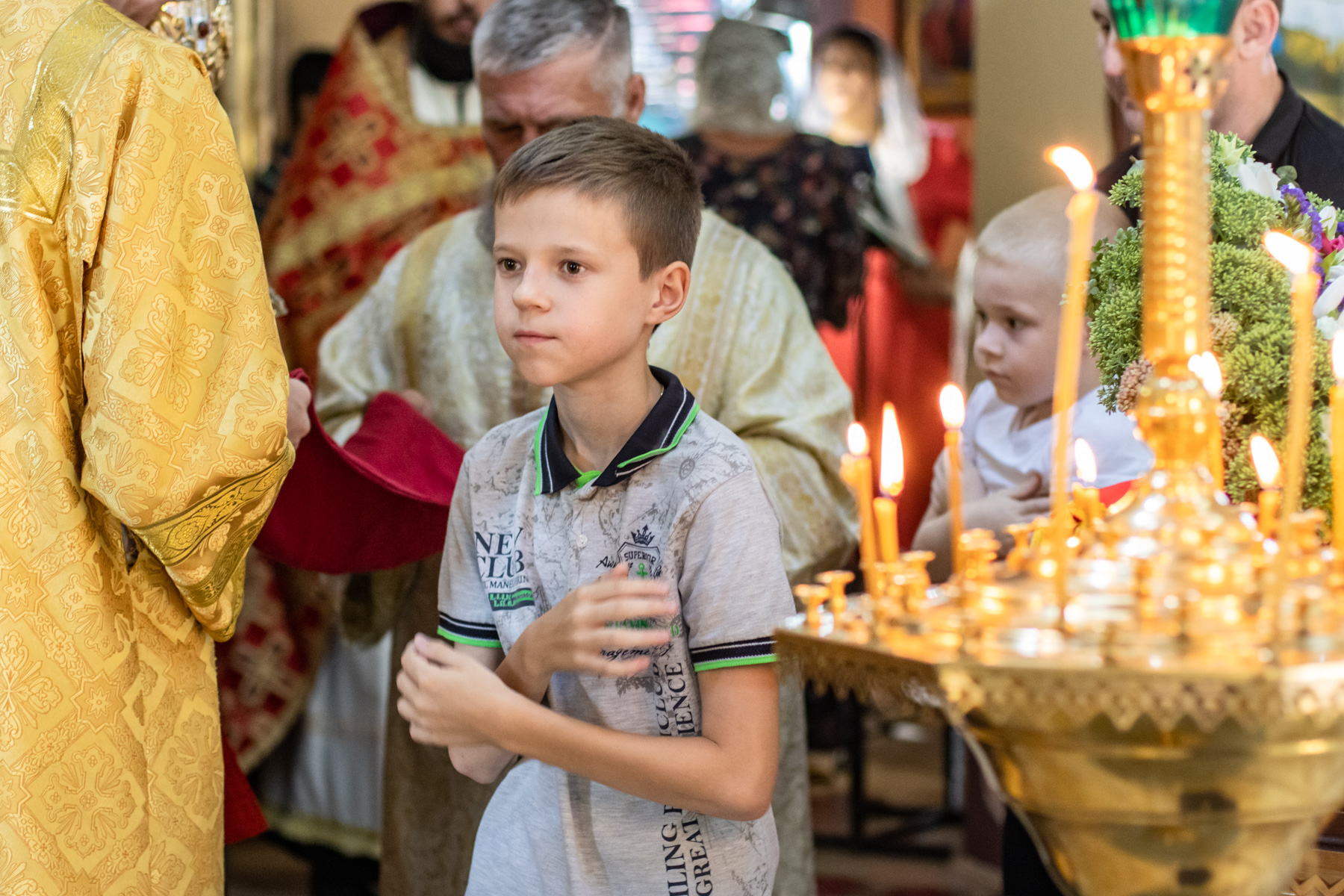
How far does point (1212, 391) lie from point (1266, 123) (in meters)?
0.99

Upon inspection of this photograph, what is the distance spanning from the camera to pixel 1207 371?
2.96 feet

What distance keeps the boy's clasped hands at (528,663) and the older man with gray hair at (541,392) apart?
78 cm

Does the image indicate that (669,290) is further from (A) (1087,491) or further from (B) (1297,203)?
(B) (1297,203)

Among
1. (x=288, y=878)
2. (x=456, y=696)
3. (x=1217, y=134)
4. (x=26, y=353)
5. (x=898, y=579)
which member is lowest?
(x=288, y=878)

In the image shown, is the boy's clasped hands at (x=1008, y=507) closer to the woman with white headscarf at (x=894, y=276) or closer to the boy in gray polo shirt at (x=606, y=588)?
the boy in gray polo shirt at (x=606, y=588)

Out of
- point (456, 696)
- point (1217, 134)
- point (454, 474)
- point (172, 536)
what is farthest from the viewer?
point (454, 474)

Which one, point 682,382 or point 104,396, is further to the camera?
point 682,382

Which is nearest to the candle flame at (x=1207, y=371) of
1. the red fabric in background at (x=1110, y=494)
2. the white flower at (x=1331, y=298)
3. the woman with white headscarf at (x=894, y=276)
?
the white flower at (x=1331, y=298)

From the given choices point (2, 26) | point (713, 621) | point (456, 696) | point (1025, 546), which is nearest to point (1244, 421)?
point (1025, 546)

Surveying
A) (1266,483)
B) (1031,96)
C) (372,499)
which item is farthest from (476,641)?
(1031,96)

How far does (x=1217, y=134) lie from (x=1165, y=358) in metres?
0.56

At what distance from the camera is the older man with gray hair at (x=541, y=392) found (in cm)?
194

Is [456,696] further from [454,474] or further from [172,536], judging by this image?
[454,474]

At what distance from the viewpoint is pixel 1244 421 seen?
1201mm
